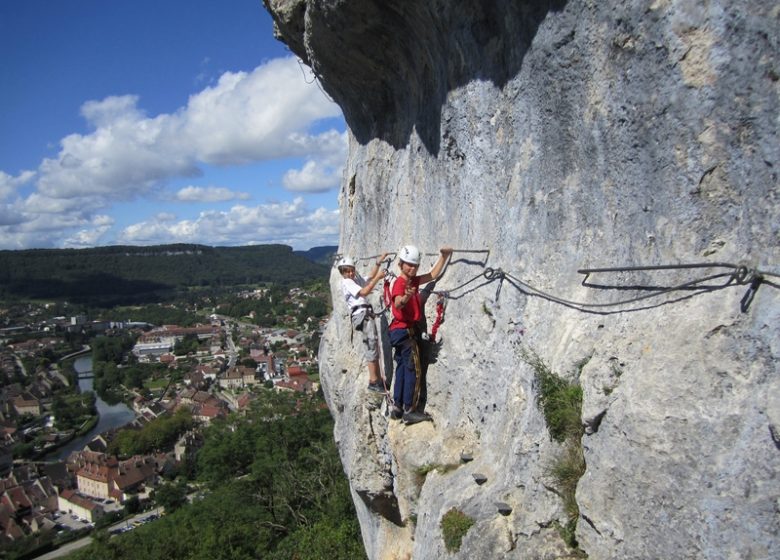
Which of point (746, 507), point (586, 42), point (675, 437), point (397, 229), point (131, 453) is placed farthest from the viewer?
point (131, 453)

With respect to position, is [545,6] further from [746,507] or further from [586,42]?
[746,507]

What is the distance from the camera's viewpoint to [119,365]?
11069cm

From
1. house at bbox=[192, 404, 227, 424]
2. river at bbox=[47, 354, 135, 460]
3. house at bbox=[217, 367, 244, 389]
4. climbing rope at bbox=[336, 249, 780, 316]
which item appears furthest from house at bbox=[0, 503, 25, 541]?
climbing rope at bbox=[336, 249, 780, 316]

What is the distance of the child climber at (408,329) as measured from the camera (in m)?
6.74

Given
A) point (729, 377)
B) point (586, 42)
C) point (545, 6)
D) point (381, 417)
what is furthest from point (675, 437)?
point (381, 417)

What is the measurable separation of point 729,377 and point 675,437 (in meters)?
0.49

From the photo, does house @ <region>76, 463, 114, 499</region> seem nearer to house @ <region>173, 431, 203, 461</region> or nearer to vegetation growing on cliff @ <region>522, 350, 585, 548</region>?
house @ <region>173, 431, 203, 461</region>

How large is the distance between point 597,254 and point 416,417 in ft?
11.8

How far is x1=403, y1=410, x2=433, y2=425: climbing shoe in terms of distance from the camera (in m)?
7.29

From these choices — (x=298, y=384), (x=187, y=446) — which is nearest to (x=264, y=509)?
(x=187, y=446)

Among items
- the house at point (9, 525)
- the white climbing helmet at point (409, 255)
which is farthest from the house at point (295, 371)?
the white climbing helmet at point (409, 255)

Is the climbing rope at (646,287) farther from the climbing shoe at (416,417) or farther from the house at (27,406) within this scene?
the house at (27,406)

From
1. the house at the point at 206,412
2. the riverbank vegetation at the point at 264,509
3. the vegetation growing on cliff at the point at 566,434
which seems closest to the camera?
the vegetation growing on cliff at the point at 566,434

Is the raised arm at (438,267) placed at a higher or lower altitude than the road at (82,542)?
higher
